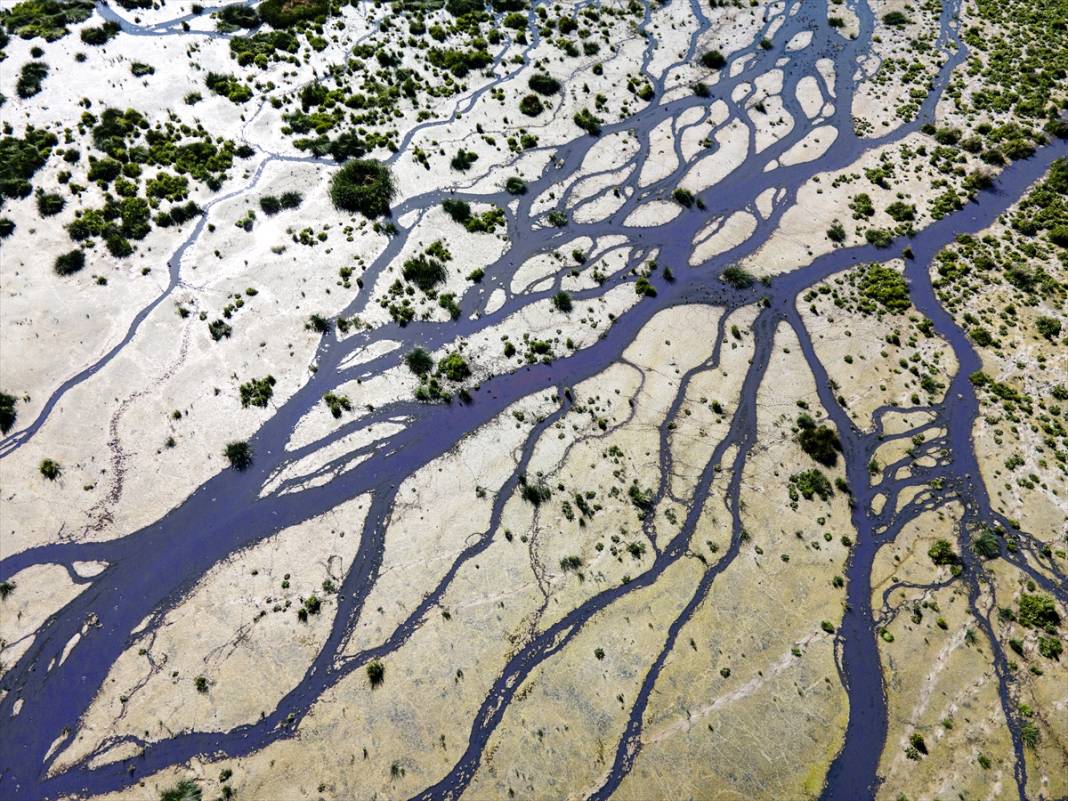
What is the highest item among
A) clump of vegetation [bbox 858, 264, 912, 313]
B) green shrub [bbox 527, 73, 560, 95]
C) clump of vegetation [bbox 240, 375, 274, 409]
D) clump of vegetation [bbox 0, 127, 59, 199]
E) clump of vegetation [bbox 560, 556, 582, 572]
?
clump of vegetation [bbox 0, 127, 59, 199]

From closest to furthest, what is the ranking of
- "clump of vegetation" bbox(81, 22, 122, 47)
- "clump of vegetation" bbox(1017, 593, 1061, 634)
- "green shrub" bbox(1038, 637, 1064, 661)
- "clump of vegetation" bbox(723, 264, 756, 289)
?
"green shrub" bbox(1038, 637, 1064, 661)
"clump of vegetation" bbox(1017, 593, 1061, 634)
"clump of vegetation" bbox(723, 264, 756, 289)
"clump of vegetation" bbox(81, 22, 122, 47)

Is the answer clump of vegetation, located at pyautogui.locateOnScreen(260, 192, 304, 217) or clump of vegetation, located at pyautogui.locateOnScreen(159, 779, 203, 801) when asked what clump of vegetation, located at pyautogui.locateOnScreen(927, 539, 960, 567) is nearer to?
clump of vegetation, located at pyautogui.locateOnScreen(159, 779, 203, 801)

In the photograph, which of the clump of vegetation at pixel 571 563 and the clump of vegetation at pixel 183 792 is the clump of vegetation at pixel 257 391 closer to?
the clump of vegetation at pixel 183 792

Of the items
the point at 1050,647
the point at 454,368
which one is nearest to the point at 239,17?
the point at 454,368

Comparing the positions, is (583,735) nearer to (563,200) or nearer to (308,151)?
(563,200)

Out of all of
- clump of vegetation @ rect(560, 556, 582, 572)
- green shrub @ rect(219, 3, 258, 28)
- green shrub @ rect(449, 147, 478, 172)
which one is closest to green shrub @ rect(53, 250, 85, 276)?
green shrub @ rect(449, 147, 478, 172)

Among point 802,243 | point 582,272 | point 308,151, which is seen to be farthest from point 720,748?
point 308,151

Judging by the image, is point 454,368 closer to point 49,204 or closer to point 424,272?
point 424,272
